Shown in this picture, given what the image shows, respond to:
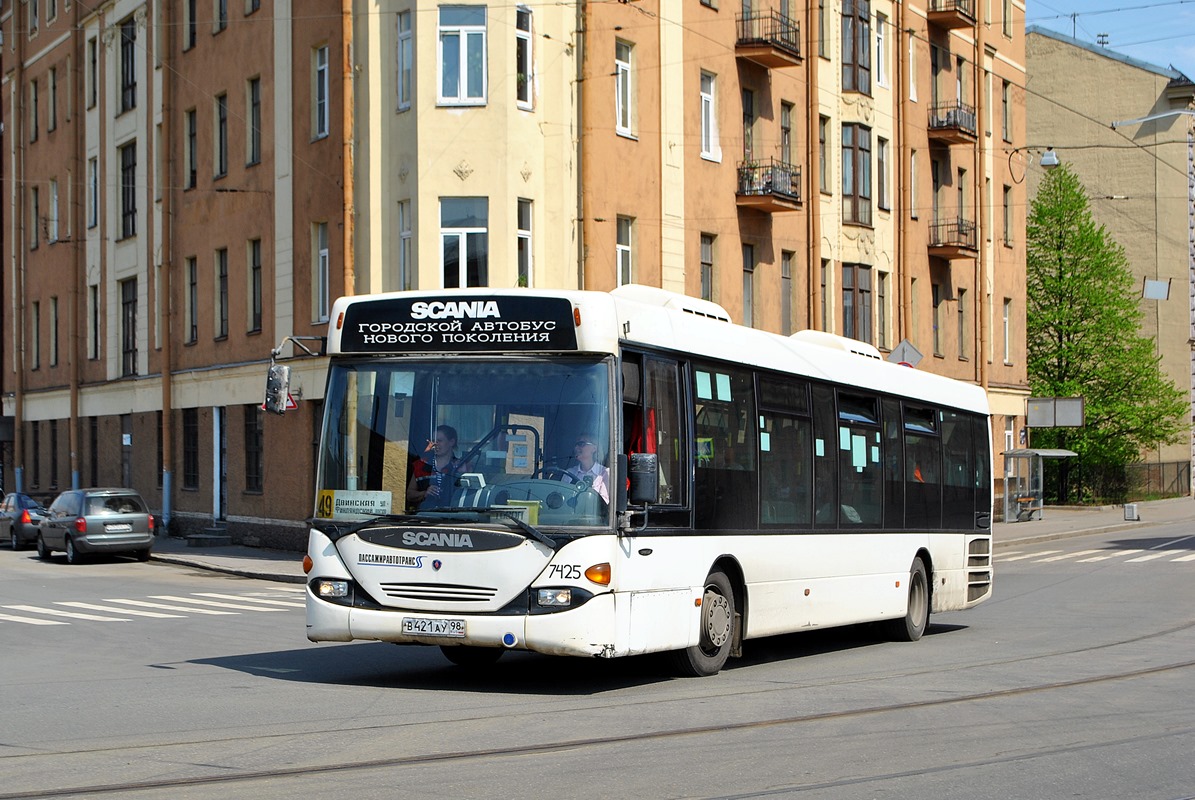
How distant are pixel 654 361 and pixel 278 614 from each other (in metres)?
9.96

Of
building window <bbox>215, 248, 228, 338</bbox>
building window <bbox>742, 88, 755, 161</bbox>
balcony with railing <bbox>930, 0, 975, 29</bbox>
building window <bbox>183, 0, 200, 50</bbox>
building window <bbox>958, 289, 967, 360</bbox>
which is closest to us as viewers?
building window <bbox>742, 88, 755, 161</bbox>

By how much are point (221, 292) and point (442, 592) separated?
2812 centimetres

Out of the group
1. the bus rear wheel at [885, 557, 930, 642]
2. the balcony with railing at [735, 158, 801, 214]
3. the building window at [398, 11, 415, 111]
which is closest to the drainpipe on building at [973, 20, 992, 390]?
the balcony with railing at [735, 158, 801, 214]

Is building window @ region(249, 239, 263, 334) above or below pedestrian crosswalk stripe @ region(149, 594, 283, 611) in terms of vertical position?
above

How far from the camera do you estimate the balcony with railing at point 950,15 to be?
150 feet

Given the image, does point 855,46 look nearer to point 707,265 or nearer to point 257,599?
point 707,265

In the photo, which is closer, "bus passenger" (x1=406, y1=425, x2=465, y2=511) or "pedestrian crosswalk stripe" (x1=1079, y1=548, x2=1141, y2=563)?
"bus passenger" (x1=406, y1=425, x2=465, y2=511)

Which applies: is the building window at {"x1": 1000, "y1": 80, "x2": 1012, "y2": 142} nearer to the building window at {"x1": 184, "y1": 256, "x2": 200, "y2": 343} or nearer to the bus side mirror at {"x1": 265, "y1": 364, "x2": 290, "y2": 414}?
the building window at {"x1": 184, "y1": 256, "x2": 200, "y2": 343}

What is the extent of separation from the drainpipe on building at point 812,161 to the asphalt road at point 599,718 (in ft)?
69.0

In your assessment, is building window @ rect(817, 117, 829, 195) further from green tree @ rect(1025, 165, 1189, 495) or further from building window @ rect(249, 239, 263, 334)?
green tree @ rect(1025, 165, 1189, 495)

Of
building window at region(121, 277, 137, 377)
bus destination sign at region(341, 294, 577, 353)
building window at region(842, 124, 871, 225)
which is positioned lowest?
bus destination sign at region(341, 294, 577, 353)

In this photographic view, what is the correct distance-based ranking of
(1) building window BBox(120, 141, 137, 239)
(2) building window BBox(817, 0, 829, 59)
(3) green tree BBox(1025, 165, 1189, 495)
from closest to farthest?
(2) building window BBox(817, 0, 829, 59) → (1) building window BBox(120, 141, 137, 239) → (3) green tree BBox(1025, 165, 1189, 495)

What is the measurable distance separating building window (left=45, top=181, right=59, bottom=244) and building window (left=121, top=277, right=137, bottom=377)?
615 centimetres

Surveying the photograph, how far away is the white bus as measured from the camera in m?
11.3
